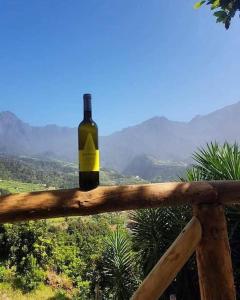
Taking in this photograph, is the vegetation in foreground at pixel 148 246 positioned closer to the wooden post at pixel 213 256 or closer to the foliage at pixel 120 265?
the foliage at pixel 120 265

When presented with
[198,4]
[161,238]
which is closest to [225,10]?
[198,4]

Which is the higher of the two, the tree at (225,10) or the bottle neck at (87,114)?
the tree at (225,10)

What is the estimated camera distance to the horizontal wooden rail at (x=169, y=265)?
1.37 metres

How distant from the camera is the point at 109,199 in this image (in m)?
1.33

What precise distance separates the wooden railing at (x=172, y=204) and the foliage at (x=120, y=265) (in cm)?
791

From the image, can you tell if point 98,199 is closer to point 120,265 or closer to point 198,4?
point 198,4

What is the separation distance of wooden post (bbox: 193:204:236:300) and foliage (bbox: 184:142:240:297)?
4424 mm

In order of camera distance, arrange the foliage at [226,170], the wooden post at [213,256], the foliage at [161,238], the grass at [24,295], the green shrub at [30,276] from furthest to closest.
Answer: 1. the green shrub at [30,276]
2. the grass at [24,295]
3. the foliage at [161,238]
4. the foliage at [226,170]
5. the wooden post at [213,256]

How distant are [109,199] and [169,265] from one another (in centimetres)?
36

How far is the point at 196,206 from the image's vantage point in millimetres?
1497

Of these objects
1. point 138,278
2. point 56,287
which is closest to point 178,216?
point 138,278

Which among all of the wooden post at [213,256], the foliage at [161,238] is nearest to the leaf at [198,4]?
the wooden post at [213,256]

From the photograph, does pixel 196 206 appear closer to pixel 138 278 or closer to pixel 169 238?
pixel 169 238

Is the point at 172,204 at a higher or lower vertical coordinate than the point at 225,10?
lower
